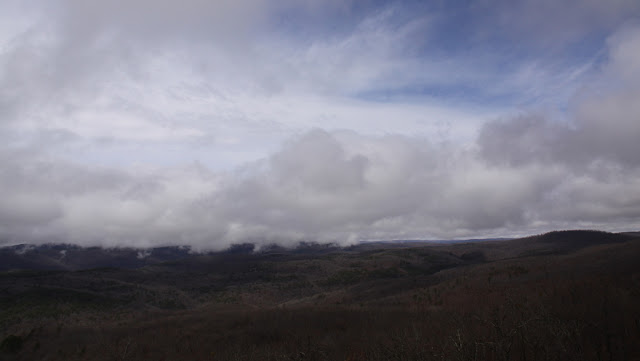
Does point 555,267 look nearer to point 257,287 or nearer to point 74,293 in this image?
point 257,287

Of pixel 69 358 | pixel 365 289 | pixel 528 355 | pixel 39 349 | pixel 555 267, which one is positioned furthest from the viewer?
pixel 365 289

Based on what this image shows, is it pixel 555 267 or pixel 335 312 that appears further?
pixel 555 267

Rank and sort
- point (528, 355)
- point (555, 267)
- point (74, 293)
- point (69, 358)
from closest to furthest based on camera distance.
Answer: point (528, 355) < point (69, 358) < point (555, 267) < point (74, 293)

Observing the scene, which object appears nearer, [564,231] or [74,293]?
[74,293]

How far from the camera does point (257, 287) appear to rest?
3366 inches

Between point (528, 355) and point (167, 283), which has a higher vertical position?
point (528, 355)

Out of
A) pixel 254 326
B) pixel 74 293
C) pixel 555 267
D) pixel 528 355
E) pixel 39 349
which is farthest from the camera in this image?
pixel 74 293

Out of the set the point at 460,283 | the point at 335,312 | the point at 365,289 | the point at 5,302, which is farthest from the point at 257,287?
the point at 335,312

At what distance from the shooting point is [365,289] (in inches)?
2398

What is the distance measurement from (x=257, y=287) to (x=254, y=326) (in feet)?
193

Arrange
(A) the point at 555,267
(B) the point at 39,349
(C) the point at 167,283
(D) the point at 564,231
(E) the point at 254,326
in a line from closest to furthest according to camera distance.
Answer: (E) the point at 254,326 → (B) the point at 39,349 → (A) the point at 555,267 → (C) the point at 167,283 → (D) the point at 564,231

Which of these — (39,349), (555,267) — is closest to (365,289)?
(555,267)

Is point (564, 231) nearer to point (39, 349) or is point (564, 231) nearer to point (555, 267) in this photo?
point (555, 267)

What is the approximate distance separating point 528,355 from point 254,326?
68.8 feet
